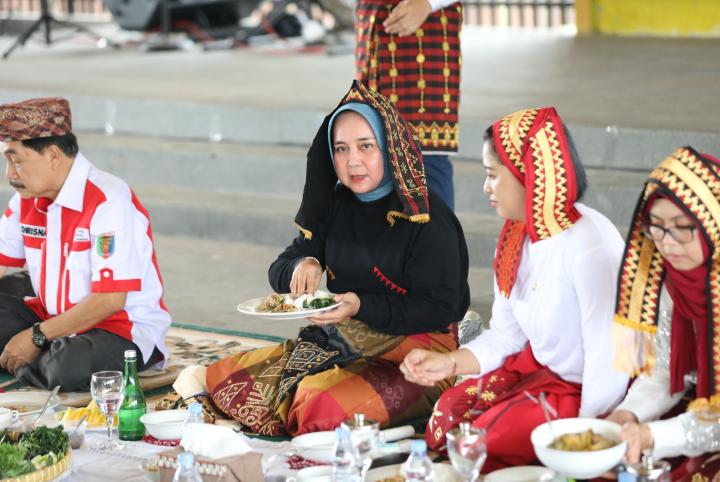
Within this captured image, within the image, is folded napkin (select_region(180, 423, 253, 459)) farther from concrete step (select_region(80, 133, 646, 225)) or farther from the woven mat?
concrete step (select_region(80, 133, 646, 225))

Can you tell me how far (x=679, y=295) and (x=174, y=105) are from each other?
16.6 feet

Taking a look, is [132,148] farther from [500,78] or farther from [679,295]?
[679,295]

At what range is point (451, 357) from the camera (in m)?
3.10

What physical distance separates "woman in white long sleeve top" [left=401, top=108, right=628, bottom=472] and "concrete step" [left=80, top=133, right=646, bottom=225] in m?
2.85

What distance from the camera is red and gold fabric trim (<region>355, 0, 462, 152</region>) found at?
14.9 ft

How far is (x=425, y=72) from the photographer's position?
456 cm

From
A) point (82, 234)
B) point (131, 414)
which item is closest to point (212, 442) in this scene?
point (131, 414)

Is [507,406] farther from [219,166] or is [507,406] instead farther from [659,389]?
[219,166]

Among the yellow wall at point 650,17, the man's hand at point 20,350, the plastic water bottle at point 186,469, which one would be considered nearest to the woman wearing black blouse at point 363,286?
the man's hand at point 20,350

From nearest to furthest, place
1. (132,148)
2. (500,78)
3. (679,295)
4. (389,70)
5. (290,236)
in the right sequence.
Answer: (679,295) → (389,70) → (290,236) → (132,148) → (500,78)

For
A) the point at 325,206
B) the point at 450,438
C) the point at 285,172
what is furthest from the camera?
the point at 285,172

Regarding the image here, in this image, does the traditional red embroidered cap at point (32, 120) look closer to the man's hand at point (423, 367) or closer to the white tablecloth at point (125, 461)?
the white tablecloth at point (125, 461)

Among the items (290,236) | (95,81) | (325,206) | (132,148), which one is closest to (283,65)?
(95,81)

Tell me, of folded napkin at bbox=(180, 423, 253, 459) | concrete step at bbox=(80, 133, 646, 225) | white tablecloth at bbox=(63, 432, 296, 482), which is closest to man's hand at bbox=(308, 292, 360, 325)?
white tablecloth at bbox=(63, 432, 296, 482)
